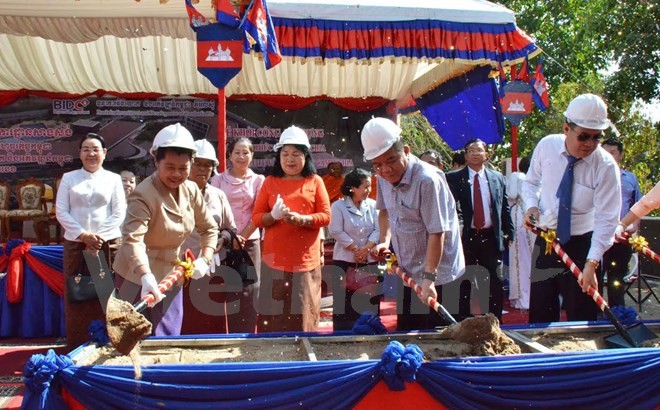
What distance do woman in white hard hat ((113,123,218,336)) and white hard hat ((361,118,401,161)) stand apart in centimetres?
89

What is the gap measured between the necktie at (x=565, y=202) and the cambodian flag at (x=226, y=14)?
2763 millimetres

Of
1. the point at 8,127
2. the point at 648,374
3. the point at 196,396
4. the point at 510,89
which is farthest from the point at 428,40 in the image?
the point at 8,127

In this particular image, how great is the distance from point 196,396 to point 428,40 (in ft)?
15.6

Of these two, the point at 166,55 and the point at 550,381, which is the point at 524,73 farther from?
the point at 550,381

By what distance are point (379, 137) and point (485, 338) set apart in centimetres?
104

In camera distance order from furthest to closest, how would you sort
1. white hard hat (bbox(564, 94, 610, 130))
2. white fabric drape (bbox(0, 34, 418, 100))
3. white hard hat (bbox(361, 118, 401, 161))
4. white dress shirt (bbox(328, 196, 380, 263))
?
white fabric drape (bbox(0, 34, 418, 100)) → white dress shirt (bbox(328, 196, 380, 263)) → white hard hat (bbox(564, 94, 610, 130)) → white hard hat (bbox(361, 118, 401, 161))

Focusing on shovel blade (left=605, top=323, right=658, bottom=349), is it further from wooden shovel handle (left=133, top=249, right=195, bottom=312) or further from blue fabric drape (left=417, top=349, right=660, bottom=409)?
wooden shovel handle (left=133, top=249, right=195, bottom=312)

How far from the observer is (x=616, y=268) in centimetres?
477

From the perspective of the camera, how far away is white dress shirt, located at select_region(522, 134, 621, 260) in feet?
10.5

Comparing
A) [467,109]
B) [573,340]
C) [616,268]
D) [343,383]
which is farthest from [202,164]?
[467,109]

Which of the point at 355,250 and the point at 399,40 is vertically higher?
the point at 399,40

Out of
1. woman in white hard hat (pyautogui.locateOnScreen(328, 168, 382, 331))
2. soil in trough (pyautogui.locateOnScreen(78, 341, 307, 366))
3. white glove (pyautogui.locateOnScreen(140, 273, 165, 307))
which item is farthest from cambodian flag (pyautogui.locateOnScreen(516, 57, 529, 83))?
white glove (pyautogui.locateOnScreen(140, 273, 165, 307))

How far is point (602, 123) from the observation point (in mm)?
3209

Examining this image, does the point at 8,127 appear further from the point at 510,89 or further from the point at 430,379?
the point at 430,379
